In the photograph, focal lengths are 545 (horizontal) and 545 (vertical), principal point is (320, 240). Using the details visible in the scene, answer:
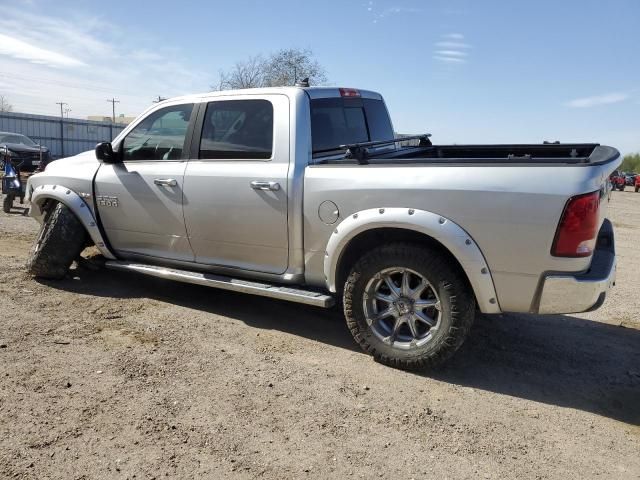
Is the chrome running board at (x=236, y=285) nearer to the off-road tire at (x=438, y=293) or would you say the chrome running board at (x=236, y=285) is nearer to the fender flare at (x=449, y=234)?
the off-road tire at (x=438, y=293)

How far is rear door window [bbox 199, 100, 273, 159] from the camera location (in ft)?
14.3

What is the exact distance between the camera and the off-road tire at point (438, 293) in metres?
3.55

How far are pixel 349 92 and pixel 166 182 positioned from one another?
5.92 ft

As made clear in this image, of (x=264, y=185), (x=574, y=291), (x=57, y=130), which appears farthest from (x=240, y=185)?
(x=57, y=130)

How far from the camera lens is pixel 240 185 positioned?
430cm

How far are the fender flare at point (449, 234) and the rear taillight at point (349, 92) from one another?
1.52 metres

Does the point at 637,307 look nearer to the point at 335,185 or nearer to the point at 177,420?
the point at 335,185

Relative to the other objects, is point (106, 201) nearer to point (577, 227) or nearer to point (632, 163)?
point (577, 227)

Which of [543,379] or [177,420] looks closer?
[177,420]

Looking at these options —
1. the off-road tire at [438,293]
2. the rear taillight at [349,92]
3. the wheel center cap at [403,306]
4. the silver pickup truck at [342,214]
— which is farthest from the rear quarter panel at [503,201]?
the rear taillight at [349,92]

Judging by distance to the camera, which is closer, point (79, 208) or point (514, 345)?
point (514, 345)

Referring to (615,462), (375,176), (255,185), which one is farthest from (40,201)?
(615,462)

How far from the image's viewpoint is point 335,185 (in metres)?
3.88

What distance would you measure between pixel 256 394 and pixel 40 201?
358 centimetres
